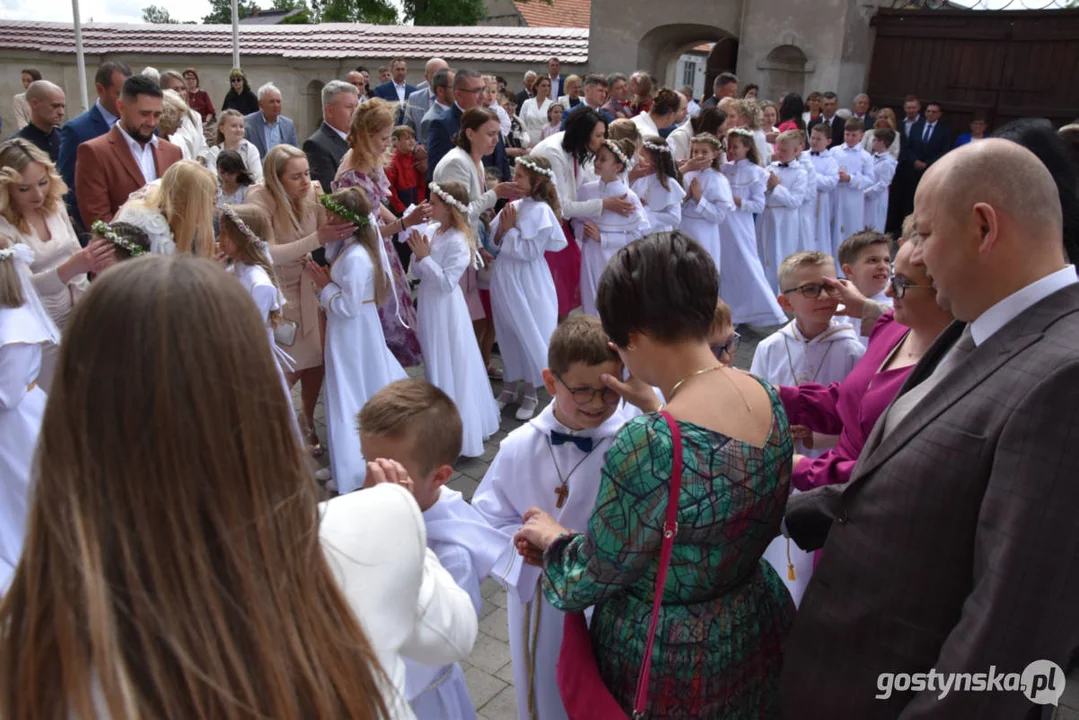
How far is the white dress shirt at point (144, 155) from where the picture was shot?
562 centimetres

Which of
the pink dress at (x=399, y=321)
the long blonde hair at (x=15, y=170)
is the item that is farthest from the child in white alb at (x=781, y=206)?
the long blonde hair at (x=15, y=170)

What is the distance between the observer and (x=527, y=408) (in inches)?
252

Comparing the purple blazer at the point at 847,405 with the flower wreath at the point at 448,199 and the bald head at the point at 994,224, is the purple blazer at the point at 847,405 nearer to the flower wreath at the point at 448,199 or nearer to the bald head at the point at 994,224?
the bald head at the point at 994,224

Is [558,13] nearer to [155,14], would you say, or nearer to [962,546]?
[962,546]

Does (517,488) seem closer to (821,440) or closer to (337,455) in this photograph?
(821,440)

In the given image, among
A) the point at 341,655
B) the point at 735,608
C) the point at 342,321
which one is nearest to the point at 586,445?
the point at 735,608

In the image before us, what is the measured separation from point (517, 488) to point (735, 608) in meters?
0.98

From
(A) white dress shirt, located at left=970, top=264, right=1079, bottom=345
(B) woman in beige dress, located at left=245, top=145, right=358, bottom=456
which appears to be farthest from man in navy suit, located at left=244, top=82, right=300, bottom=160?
(A) white dress shirt, located at left=970, top=264, right=1079, bottom=345

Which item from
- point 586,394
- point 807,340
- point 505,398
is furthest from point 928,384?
point 505,398

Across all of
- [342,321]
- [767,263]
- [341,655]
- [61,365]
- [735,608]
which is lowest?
[767,263]

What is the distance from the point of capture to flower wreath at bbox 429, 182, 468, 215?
5.44 metres

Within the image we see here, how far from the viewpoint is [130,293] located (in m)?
1.04

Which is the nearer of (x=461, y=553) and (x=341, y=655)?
(x=341, y=655)

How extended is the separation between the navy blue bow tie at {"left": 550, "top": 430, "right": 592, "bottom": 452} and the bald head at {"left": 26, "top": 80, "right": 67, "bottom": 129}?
603cm
